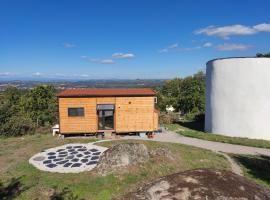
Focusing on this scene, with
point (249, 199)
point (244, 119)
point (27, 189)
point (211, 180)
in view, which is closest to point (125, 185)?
point (27, 189)

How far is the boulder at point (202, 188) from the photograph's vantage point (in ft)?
23.1

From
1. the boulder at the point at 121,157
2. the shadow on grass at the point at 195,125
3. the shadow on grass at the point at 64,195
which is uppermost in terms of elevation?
the boulder at the point at 121,157

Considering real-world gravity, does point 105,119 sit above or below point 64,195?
above

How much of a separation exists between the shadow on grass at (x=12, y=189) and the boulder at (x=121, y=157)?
332 centimetres

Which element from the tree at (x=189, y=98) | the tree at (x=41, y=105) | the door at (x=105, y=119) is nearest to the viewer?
the door at (x=105, y=119)

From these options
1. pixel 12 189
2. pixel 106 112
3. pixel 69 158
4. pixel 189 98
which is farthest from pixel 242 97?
pixel 189 98

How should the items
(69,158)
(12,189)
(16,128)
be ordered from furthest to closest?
(16,128)
(69,158)
(12,189)

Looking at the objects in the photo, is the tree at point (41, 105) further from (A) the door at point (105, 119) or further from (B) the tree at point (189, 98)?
(A) the door at point (105, 119)

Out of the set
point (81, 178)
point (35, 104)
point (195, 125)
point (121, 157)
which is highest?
point (35, 104)

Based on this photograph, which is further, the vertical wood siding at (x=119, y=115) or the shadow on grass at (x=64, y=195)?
the vertical wood siding at (x=119, y=115)

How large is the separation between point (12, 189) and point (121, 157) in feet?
15.7

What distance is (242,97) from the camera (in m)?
21.4

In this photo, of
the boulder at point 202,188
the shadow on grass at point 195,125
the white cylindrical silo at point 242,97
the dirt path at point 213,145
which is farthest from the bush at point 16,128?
the boulder at point 202,188

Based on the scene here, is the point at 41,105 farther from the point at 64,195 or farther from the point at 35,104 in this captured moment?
the point at 64,195
